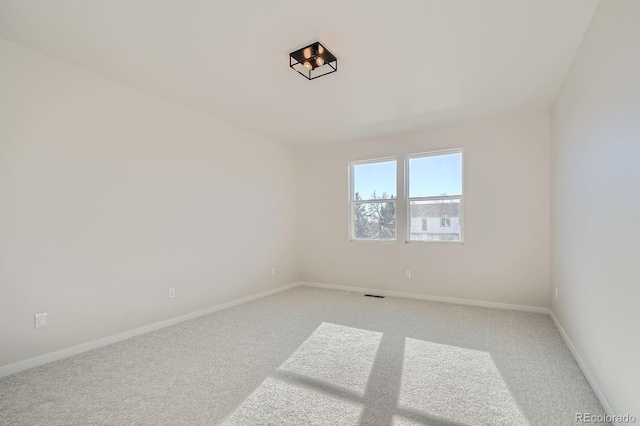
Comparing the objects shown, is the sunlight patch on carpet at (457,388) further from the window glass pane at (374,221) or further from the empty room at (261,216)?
the window glass pane at (374,221)

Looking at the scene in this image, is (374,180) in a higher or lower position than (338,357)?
higher

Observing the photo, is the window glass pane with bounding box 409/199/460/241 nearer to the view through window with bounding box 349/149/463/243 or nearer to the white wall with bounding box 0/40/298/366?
the view through window with bounding box 349/149/463/243

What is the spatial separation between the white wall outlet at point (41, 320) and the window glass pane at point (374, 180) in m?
4.10

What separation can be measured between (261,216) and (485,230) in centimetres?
328

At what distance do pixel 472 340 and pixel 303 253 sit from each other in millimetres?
3208

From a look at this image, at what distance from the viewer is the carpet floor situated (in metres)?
1.71

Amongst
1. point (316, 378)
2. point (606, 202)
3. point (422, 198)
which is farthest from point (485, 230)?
point (316, 378)

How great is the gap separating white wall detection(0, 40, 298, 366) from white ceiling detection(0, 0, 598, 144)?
1.00ft

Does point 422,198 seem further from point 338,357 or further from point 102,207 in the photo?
point 102,207

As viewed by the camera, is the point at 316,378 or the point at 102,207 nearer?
the point at 316,378

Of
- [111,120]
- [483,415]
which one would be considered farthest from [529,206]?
[111,120]

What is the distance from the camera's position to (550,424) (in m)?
1.62

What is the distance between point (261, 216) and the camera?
15.0ft

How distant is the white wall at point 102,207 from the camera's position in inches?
88.7
